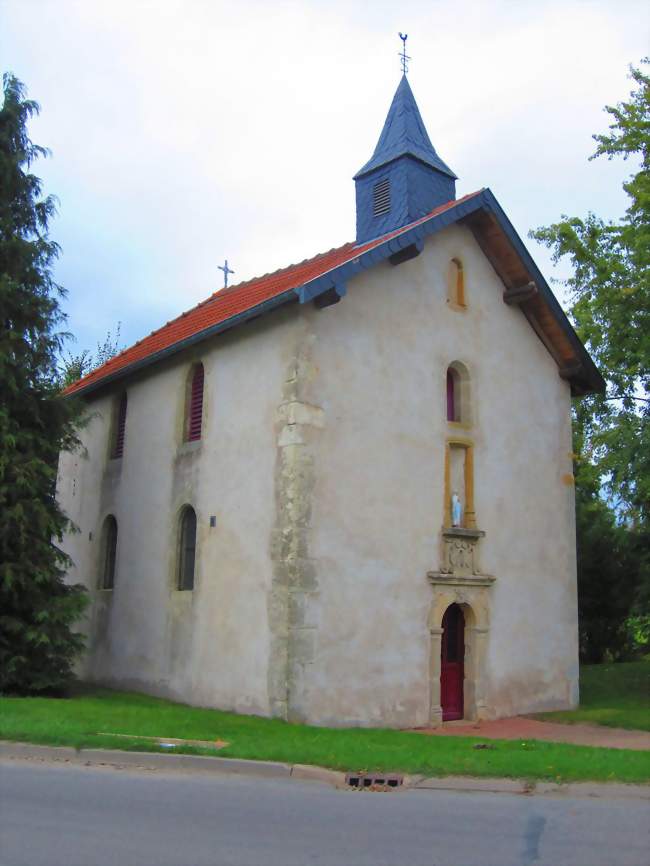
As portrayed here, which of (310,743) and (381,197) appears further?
(381,197)

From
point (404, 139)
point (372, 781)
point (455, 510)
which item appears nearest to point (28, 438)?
point (455, 510)

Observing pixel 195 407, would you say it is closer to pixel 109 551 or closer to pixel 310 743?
pixel 109 551

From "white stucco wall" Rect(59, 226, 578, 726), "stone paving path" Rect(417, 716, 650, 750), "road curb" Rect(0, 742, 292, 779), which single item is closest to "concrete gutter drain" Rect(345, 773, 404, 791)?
"road curb" Rect(0, 742, 292, 779)

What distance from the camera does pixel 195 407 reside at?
17.3m

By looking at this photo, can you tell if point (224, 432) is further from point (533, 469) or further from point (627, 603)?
point (627, 603)

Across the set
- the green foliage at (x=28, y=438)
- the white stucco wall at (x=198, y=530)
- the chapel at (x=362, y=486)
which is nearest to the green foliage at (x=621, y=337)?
the chapel at (x=362, y=486)

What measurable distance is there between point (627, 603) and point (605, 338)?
25.4ft

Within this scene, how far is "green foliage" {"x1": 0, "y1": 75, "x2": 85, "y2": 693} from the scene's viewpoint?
1489cm

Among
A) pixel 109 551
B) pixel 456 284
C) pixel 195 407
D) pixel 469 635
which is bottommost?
pixel 469 635

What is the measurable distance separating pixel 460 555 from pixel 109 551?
8.00 meters

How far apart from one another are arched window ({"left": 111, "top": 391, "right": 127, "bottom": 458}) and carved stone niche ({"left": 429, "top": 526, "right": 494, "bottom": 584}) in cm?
778

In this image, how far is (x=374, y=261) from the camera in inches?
593

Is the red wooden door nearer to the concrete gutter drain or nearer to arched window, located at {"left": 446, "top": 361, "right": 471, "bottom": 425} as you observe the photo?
arched window, located at {"left": 446, "top": 361, "right": 471, "bottom": 425}

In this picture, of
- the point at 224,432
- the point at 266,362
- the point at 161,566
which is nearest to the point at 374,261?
the point at 266,362
